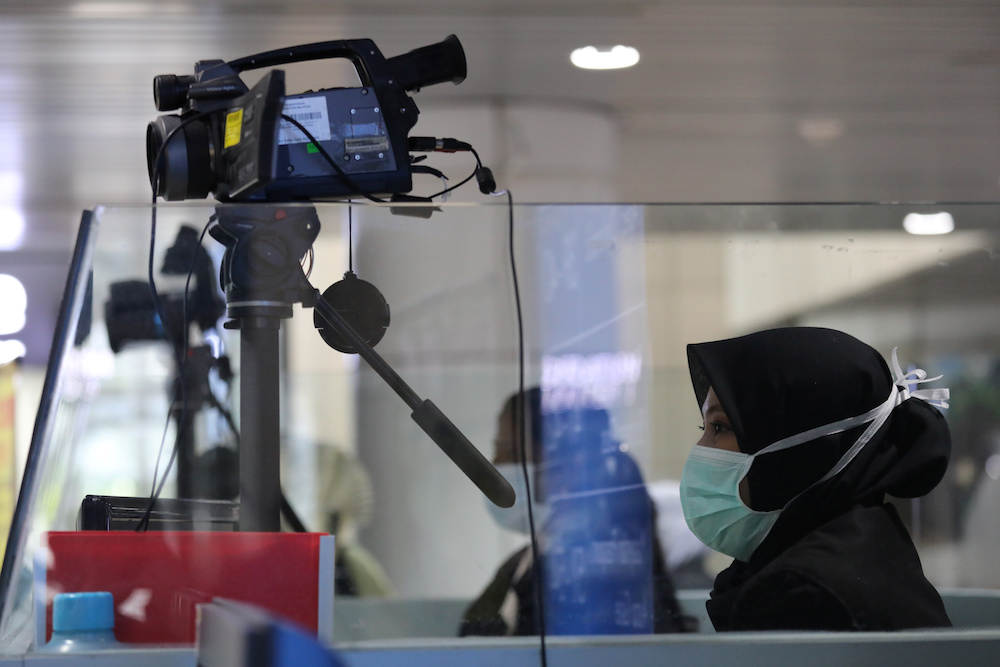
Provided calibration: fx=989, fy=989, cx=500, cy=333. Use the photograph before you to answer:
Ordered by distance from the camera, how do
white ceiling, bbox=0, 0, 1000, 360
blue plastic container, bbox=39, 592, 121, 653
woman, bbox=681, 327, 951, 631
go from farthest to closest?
white ceiling, bbox=0, 0, 1000, 360 → woman, bbox=681, 327, 951, 631 → blue plastic container, bbox=39, 592, 121, 653

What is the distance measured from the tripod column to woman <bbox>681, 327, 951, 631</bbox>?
516mm

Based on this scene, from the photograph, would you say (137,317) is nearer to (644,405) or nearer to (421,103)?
(644,405)

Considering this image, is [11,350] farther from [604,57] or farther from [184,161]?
[184,161]

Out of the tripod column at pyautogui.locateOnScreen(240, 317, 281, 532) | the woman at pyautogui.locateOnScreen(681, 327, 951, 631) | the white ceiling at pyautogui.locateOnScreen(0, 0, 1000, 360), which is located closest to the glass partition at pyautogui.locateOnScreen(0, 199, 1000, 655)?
the tripod column at pyautogui.locateOnScreen(240, 317, 281, 532)

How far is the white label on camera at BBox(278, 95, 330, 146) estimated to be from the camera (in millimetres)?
1024

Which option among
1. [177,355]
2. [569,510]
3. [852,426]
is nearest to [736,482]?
[852,426]

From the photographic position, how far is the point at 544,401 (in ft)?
4.75

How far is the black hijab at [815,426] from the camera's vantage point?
44.4 inches

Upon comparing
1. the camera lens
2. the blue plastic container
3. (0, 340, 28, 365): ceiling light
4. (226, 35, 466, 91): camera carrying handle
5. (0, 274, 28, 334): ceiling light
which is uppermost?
(0, 274, 28, 334): ceiling light

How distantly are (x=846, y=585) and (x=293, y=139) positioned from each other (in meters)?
0.74

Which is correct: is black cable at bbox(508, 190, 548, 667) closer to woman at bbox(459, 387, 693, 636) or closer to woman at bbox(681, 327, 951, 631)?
woman at bbox(459, 387, 693, 636)

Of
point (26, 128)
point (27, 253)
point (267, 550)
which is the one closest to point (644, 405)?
point (267, 550)

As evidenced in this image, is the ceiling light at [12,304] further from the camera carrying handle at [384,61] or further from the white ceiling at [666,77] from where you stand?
the camera carrying handle at [384,61]

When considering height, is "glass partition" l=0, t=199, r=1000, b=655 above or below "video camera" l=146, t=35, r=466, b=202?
below
